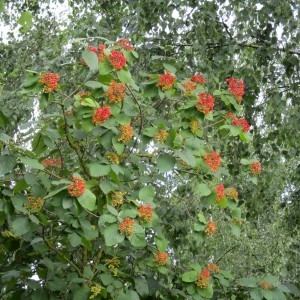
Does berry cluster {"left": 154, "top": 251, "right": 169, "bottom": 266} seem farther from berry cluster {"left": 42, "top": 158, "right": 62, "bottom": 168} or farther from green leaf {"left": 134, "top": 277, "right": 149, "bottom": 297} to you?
berry cluster {"left": 42, "top": 158, "right": 62, "bottom": 168}

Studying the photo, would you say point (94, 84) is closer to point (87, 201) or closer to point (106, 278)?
point (87, 201)

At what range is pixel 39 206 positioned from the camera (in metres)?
2.39

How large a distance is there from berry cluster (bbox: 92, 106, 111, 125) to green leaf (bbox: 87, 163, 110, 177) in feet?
0.46

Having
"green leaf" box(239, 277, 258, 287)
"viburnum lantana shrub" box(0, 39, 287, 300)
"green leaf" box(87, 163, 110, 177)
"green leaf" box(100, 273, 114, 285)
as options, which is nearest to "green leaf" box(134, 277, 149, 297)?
"viburnum lantana shrub" box(0, 39, 287, 300)

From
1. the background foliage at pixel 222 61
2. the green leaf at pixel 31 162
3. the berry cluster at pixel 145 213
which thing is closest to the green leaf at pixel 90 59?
the green leaf at pixel 31 162

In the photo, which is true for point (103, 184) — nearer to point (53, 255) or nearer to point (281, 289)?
point (53, 255)

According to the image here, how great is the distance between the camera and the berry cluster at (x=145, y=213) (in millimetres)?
2256

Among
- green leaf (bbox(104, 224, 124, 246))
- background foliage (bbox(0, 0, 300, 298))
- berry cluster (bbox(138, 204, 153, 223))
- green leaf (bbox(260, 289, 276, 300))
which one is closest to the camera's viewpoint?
green leaf (bbox(104, 224, 124, 246))

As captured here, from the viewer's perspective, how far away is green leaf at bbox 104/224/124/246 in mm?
2131

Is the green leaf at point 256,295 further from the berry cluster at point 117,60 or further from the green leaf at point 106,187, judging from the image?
the berry cluster at point 117,60

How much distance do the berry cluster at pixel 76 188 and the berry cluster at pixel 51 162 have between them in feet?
1.61

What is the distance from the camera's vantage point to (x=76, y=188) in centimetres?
215

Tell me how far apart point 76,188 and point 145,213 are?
249 mm

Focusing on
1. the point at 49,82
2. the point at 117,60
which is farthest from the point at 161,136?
the point at 49,82
